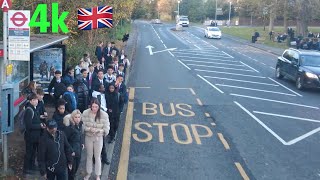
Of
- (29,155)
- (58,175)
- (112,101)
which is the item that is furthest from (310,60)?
(58,175)

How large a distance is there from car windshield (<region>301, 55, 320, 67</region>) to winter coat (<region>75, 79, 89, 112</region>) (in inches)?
498

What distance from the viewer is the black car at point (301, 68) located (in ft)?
65.8

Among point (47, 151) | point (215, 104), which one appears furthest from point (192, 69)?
point (47, 151)

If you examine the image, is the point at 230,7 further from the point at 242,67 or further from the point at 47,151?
the point at 47,151

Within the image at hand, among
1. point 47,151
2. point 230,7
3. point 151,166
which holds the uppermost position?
point 230,7

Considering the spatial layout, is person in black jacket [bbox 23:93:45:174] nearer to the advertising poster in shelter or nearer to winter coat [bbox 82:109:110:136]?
winter coat [bbox 82:109:110:136]

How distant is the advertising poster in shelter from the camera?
48.2 ft

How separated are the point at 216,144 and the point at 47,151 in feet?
17.9

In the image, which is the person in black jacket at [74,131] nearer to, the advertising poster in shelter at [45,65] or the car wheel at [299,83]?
the advertising poster in shelter at [45,65]

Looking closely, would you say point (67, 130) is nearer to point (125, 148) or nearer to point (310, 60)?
point (125, 148)

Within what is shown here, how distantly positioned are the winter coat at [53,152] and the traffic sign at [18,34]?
206cm

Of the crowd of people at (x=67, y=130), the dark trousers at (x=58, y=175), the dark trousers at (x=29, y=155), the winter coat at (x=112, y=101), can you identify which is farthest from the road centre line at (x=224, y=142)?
the dark trousers at (x=58, y=175)

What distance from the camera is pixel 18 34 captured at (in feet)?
28.7

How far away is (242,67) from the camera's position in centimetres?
2789
